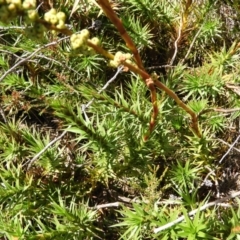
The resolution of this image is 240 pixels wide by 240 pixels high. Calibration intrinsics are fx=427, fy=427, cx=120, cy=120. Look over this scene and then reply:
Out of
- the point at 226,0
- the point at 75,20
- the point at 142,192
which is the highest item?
the point at 75,20

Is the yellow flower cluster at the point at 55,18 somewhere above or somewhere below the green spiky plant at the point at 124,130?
above

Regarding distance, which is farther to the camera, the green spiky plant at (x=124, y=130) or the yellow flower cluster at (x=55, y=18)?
the green spiky plant at (x=124, y=130)

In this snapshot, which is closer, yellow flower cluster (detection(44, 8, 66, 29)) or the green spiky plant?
yellow flower cluster (detection(44, 8, 66, 29))

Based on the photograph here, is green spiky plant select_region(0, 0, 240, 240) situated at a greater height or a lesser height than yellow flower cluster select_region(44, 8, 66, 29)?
lesser

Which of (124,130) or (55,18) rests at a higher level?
(55,18)

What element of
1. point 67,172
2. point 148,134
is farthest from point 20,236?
point 148,134

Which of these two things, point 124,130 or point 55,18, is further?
point 124,130

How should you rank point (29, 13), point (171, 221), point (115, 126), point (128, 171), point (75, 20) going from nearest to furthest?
point (29, 13)
point (171, 221)
point (115, 126)
point (128, 171)
point (75, 20)

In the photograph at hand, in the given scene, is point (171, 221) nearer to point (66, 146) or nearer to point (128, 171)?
point (128, 171)
